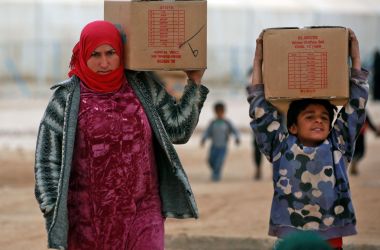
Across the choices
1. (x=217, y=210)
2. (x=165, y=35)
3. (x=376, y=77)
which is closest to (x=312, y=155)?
(x=165, y=35)

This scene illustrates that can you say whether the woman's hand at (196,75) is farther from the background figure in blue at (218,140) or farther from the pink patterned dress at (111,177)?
the background figure in blue at (218,140)

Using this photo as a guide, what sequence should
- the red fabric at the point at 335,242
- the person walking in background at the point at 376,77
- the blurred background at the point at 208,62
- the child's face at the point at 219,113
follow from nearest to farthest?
the red fabric at the point at 335,242
the child's face at the point at 219,113
the blurred background at the point at 208,62
the person walking in background at the point at 376,77

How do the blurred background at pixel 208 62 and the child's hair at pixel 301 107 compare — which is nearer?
the child's hair at pixel 301 107

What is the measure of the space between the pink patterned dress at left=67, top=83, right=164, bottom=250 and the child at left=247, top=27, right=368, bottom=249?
2.22ft

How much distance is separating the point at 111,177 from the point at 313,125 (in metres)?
1.09

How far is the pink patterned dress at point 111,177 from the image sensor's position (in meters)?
6.01

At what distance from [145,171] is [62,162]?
0.41 meters

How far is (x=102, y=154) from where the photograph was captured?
237 inches

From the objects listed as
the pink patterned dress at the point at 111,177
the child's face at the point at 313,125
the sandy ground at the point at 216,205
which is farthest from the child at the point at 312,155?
the sandy ground at the point at 216,205

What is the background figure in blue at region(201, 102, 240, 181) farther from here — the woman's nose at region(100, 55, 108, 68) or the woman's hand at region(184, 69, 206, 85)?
the woman's nose at region(100, 55, 108, 68)

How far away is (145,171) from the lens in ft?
20.0

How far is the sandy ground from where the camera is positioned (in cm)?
1048

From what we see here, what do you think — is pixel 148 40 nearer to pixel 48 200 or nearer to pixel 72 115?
pixel 72 115

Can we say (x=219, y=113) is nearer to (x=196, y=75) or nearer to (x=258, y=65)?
(x=258, y=65)
